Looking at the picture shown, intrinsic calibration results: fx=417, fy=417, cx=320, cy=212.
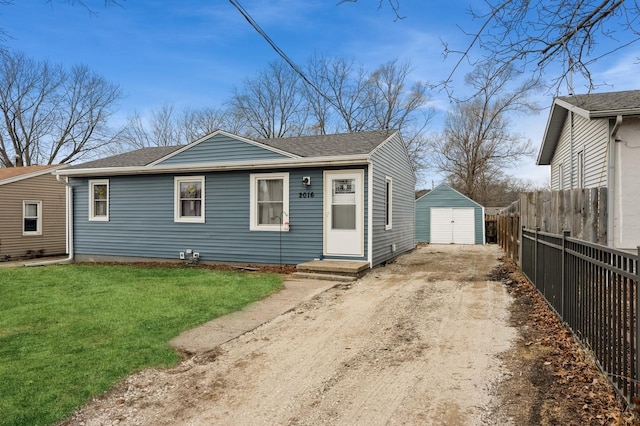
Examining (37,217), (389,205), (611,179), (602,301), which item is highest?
(611,179)

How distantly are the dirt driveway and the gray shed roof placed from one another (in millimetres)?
3657

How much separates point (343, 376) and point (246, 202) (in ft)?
27.1

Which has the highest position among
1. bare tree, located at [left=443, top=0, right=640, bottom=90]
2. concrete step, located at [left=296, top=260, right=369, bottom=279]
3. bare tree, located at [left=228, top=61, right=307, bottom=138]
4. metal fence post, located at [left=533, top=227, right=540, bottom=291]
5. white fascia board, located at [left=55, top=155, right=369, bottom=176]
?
bare tree, located at [left=228, top=61, right=307, bottom=138]

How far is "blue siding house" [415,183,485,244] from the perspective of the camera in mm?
23625

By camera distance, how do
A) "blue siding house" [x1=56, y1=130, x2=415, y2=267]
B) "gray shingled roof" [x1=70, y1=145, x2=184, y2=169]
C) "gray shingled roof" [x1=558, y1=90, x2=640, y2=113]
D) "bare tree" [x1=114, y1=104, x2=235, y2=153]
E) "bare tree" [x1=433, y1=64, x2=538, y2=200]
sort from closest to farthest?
"gray shingled roof" [x1=558, y1=90, x2=640, y2=113] < "blue siding house" [x1=56, y1=130, x2=415, y2=267] < "gray shingled roof" [x1=70, y1=145, x2=184, y2=169] < "bare tree" [x1=433, y1=64, x2=538, y2=200] < "bare tree" [x1=114, y1=104, x2=235, y2=153]

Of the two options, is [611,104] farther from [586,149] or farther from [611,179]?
[586,149]

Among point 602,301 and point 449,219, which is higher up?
point 449,219

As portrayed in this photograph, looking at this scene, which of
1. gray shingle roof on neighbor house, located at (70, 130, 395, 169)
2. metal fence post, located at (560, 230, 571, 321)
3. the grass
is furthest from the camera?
gray shingle roof on neighbor house, located at (70, 130, 395, 169)

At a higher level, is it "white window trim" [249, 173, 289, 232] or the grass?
"white window trim" [249, 173, 289, 232]

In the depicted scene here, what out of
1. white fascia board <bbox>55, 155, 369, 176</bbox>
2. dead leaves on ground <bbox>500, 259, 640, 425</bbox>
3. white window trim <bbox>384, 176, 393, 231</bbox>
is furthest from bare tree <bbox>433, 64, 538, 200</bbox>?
dead leaves on ground <bbox>500, 259, 640, 425</bbox>

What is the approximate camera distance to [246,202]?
11633 millimetres

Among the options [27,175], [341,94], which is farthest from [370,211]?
[341,94]

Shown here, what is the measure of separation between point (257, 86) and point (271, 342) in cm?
2838

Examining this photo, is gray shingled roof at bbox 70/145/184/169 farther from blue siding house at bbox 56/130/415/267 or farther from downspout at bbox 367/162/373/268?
downspout at bbox 367/162/373/268
